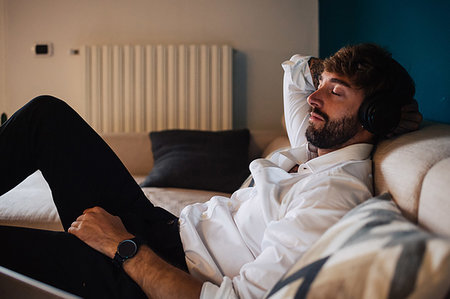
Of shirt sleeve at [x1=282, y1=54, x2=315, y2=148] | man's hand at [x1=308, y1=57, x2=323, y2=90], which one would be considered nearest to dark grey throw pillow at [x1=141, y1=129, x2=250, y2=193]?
shirt sleeve at [x1=282, y1=54, x2=315, y2=148]

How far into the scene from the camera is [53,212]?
1714mm

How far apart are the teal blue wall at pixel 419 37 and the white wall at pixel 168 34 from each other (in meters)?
0.84

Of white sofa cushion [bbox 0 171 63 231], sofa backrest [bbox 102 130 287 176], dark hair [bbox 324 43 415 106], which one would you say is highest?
dark hair [bbox 324 43 415 106]

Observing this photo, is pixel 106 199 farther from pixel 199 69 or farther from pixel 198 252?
pixel 199 69

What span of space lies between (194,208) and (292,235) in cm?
45

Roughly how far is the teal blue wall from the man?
32 cm

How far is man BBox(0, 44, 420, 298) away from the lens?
0.88 metres

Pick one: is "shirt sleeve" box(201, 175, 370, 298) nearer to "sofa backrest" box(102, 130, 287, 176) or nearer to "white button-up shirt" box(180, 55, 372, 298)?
"white button-up shirt" box(180, 55, 372, 298)

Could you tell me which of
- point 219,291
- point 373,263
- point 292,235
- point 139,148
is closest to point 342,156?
point 292,235

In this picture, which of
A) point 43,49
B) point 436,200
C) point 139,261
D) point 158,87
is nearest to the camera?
point 436,200

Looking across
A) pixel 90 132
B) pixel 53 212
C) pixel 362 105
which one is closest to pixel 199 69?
pixel 53 212

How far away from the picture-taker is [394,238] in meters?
0.53

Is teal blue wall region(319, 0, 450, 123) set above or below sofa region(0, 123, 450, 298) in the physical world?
above

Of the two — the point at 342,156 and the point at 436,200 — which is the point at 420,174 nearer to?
the point at 436,200
